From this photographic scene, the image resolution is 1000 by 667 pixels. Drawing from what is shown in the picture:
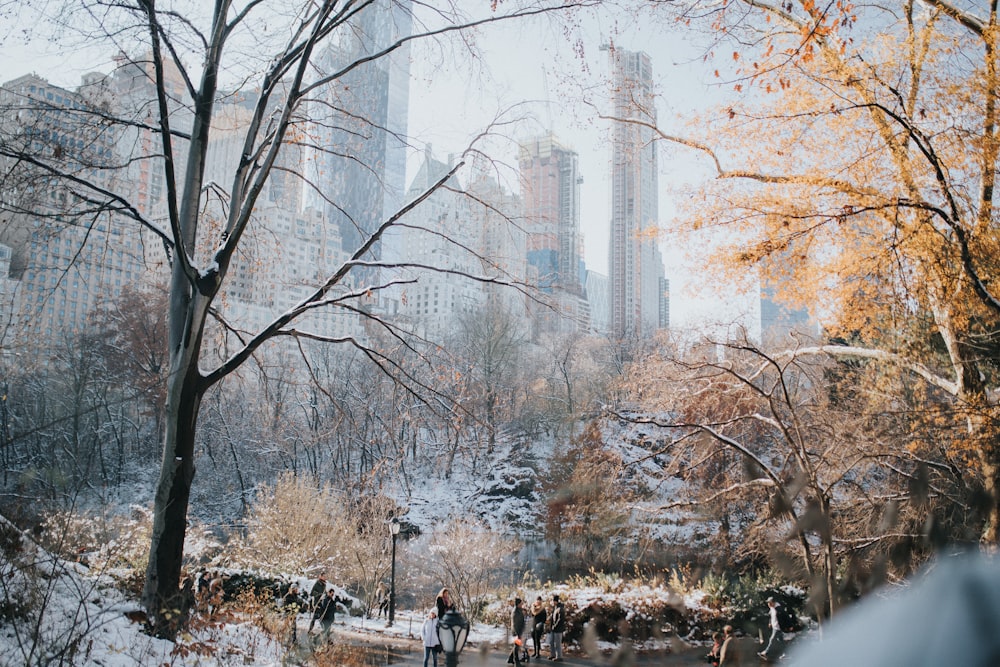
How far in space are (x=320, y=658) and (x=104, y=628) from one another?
3.63 m

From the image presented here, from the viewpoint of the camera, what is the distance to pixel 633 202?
68.2 m

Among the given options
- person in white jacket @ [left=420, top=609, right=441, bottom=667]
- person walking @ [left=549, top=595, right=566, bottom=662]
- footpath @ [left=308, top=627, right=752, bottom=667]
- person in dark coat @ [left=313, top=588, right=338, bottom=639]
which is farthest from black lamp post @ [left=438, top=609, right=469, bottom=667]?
person walking @ [left=549, top=595, right=566, bottom=662]

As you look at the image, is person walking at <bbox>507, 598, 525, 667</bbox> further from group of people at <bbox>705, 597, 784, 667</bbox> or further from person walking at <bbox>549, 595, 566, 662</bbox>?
group of people at <bbox>705, 597, 784, 667</bbox>

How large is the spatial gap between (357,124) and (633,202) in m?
62.1

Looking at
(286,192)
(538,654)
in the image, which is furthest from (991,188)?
(538,654)

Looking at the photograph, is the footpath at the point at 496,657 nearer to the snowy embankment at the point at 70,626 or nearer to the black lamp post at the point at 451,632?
the black lamp post at the point at 451,632

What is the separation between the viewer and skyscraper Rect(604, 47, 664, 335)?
9.66m

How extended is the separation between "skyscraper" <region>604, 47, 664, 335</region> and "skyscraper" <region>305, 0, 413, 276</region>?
2792 millimetres

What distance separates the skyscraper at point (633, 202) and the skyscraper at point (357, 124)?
2792 mm

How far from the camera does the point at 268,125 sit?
28.4 feet

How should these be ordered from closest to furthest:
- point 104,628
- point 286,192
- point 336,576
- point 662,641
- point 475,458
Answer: point 104,628 < point 286,192 < point 662,641 < point 336,576 < point 475,458

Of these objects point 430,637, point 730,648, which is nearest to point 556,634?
point 430,637

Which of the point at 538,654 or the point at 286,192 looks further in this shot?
the point at 538,654

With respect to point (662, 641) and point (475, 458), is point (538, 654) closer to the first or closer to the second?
point (662, 641)
